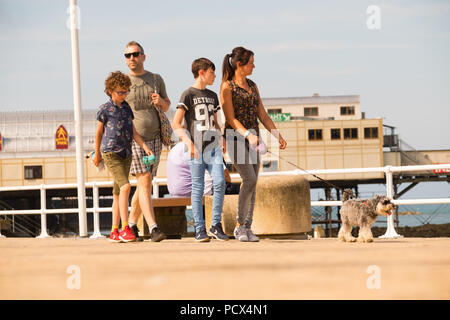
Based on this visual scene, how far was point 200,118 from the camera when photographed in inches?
278

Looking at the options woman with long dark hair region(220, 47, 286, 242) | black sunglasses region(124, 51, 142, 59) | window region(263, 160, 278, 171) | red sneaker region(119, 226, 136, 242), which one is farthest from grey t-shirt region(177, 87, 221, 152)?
window region(263, 160, 278, 171)

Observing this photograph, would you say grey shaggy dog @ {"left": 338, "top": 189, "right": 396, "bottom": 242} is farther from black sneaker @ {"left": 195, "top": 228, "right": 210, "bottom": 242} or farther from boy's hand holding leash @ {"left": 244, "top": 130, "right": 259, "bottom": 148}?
black sneaker @ {"left": 195, "top": 228, "right": 210, "bottom": 242}

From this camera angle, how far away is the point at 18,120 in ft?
230

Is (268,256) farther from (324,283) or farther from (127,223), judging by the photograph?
(127,223)

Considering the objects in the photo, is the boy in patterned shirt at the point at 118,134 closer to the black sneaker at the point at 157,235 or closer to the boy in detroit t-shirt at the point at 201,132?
the black sneaker at the point at 157,235

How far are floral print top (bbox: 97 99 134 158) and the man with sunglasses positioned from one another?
0.23 m

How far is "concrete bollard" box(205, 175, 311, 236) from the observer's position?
807 cm

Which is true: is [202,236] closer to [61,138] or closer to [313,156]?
[313,156]

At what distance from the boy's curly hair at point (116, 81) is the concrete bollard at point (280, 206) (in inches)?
71.3

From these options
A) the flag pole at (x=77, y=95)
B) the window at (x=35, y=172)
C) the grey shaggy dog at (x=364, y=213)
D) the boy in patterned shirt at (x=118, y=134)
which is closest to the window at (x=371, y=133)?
the window at (x=35, y=172)

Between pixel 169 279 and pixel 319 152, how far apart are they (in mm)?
56684

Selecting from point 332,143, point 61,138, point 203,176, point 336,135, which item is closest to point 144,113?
point 203,176

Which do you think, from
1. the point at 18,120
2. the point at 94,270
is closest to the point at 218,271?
the point at 94,270
